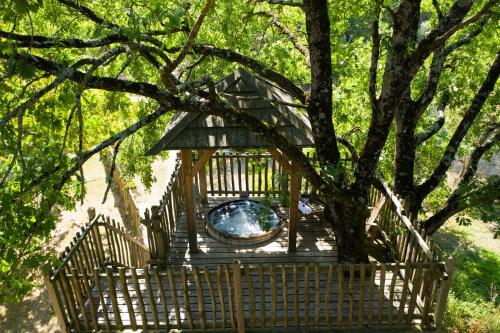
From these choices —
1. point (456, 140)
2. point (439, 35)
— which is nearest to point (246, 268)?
point (439, 35)

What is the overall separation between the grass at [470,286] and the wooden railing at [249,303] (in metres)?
1.13

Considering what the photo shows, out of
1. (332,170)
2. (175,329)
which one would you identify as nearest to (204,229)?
(175,329)

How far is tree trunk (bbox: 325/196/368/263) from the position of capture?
24.1 feet

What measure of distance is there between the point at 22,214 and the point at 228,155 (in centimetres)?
719

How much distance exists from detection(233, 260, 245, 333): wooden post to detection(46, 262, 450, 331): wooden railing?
0.02 meters

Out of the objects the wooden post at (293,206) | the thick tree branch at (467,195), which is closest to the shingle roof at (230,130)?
the wooden post at (293,206)

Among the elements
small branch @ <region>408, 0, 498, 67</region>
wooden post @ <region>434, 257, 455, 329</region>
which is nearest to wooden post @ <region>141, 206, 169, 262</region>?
wooden post @ <region>434, 257, 455, 329</region>

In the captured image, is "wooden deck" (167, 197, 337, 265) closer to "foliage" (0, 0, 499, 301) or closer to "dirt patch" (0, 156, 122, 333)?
"foliage" (0, 0, 499, 301)

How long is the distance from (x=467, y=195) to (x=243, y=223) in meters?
5.21

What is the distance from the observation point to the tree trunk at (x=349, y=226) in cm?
735

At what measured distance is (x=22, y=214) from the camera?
465 cm

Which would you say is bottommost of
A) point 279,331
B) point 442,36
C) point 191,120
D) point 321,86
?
point 279,331

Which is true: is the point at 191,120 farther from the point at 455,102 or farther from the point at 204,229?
the point at 455,102

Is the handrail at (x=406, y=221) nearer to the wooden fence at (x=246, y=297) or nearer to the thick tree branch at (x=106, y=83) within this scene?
Result: the wooden fence at (x=246, y=297)
